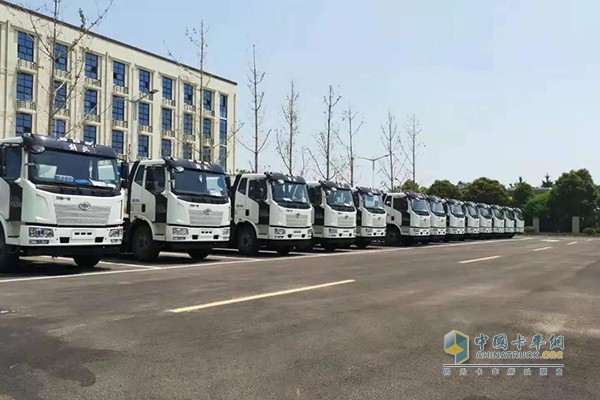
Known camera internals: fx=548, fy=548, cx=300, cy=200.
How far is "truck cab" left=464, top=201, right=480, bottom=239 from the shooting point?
35.5 metres

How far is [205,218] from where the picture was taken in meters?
14.0

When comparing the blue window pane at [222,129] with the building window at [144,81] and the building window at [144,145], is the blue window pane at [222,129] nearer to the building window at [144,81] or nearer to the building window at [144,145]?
the building window at [144,145]

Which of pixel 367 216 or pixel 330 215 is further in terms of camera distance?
pixel 367 216

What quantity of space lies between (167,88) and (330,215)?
137ft

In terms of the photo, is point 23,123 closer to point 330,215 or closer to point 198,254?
point 330,215

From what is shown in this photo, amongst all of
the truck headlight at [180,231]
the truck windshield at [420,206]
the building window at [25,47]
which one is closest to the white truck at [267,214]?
the truck headlight at [180,231]

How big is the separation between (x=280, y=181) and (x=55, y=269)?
7.35 m

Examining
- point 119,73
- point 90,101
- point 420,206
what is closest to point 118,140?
point 90,101

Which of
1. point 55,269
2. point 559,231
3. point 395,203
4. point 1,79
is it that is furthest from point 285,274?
point 559,231

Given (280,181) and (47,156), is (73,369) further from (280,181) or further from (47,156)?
(280,181)

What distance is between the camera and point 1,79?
136ft

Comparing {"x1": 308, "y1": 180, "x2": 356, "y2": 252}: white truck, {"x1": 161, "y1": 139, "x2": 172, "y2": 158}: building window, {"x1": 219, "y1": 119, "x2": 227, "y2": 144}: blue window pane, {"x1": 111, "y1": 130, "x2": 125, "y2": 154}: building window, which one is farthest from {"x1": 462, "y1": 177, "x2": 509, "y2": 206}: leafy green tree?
{"x1": 308, "y1": 180, "x2": 356, "y2": 252}: white truck

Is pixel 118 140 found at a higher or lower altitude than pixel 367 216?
higher

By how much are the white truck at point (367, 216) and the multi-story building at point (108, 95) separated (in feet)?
41.3
